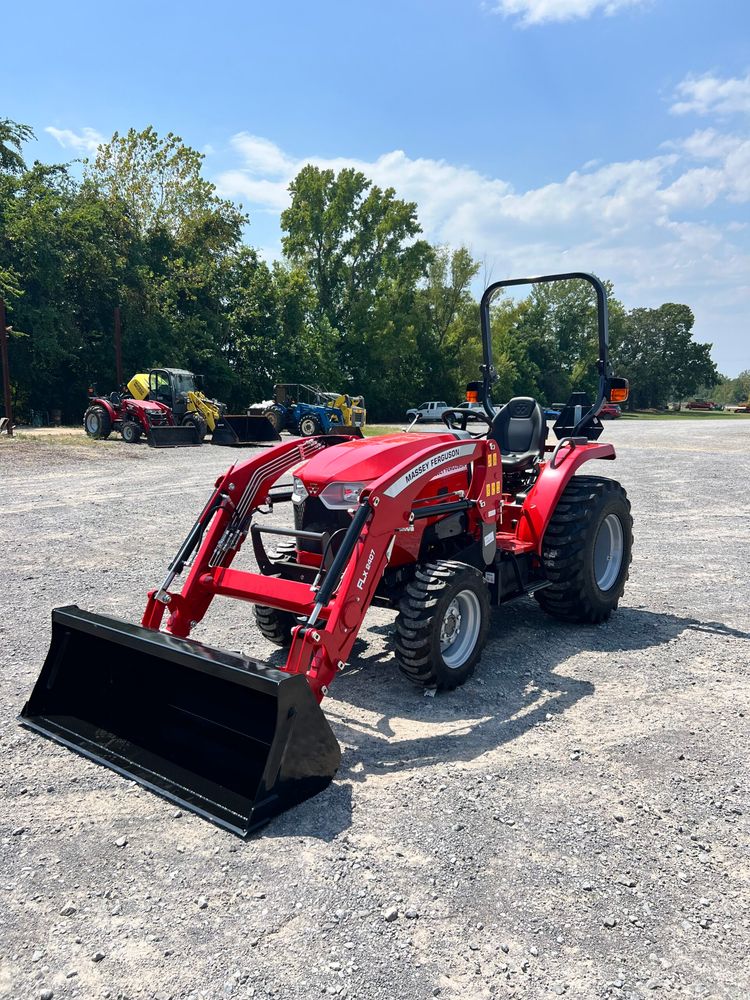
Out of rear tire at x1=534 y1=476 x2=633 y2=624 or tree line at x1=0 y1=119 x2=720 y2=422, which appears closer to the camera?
rear tire at x1=534 y1=476 x2=633 y2=624

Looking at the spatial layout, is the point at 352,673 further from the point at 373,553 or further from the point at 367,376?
the point at 367,376

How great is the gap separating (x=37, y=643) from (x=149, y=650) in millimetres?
Answer: 1991

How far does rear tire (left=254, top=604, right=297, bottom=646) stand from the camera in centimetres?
487

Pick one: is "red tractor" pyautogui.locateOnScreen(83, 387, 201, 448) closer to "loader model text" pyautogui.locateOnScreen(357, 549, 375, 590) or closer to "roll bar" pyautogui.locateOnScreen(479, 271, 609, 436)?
"roll bar" pyautogui.locateOnScreen(479, 271, 609, 436)

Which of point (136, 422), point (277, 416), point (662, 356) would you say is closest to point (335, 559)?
point (136, 422)

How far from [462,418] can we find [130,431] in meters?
16.8

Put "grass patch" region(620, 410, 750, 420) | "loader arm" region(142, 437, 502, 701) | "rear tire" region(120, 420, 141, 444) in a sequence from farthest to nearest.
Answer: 1. "grass patch" region(620, 410, 750, 420)
2. "rear tire" region(120, 420, 141, 444)
3. "loader arm" region(142, 437, 502, 701)

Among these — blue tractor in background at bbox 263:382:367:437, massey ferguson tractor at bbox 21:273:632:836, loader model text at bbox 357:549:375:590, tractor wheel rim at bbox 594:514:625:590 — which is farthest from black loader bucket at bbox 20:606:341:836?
blue tractor in background at bbox 263:382:367:437

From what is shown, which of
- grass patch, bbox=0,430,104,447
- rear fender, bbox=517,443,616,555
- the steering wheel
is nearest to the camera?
rear fender, bbox=517,443,616,555

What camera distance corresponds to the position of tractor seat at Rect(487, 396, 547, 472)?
234 inches

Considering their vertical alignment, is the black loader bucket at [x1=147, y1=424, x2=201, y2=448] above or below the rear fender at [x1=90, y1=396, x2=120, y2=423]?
below

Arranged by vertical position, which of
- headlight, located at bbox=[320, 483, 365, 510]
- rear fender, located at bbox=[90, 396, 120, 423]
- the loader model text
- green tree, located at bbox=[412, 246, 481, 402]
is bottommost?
the loader model text

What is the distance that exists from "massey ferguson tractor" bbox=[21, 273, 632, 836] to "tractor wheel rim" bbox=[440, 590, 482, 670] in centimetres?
1

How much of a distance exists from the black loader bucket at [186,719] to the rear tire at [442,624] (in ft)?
3.09
